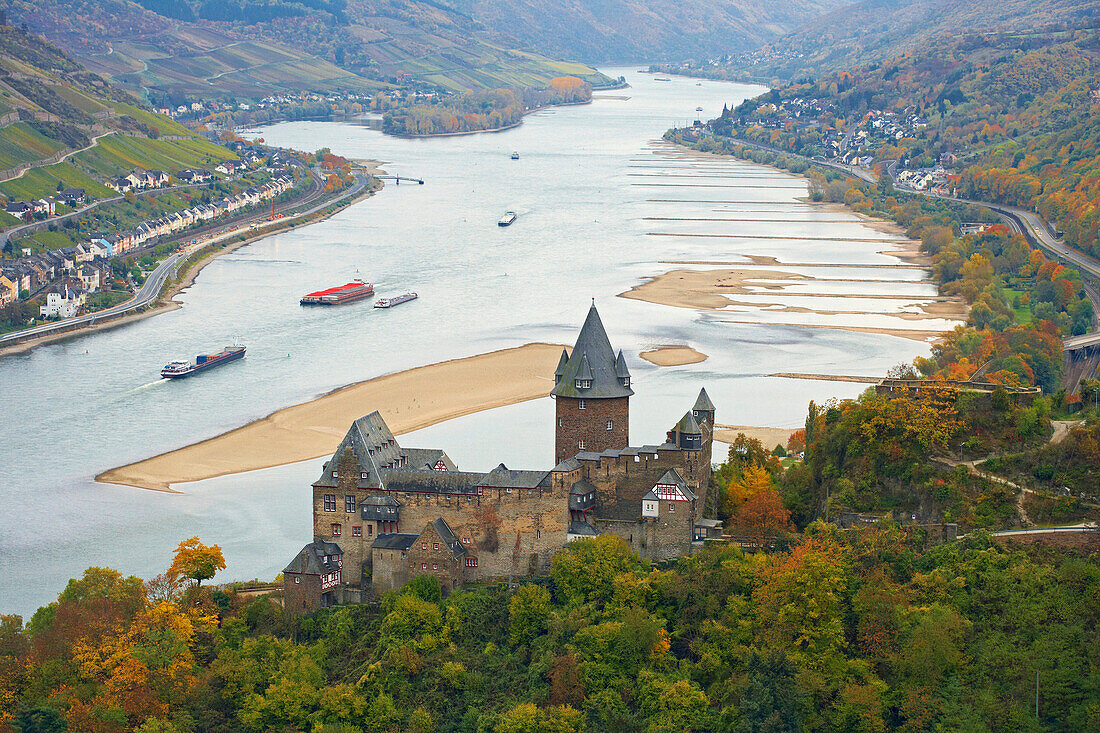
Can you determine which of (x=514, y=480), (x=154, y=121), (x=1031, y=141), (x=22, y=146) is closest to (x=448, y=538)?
(x=514, y=480)

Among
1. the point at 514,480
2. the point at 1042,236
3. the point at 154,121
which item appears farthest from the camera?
the point at 154,121

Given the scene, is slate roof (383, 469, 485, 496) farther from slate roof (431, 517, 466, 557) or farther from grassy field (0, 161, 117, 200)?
grassy field (0, 161, 117, 200)

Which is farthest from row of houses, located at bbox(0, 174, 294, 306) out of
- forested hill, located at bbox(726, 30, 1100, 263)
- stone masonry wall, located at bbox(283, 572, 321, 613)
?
forested hill, located at bbox(726, 30, 1100, 263)

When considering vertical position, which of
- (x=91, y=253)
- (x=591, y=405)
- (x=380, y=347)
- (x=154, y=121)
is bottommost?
(x=591, y=405)

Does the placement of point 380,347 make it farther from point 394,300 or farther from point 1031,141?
point 1031,141

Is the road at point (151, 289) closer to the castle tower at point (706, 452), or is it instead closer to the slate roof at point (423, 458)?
the slate roof at point (423, 458)

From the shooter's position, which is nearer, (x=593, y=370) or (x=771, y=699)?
(x=771, y=699)
